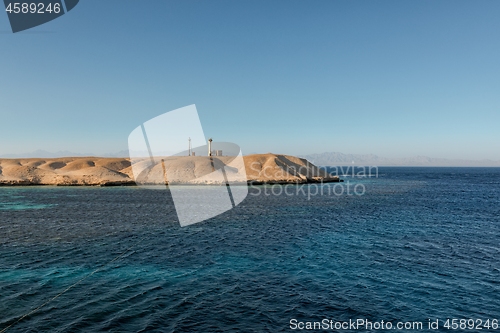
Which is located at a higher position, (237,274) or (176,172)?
(176,172)

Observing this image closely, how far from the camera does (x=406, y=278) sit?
66.2 feet

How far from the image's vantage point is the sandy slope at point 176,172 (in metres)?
103

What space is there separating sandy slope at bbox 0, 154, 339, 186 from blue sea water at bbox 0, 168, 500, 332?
68.5 metres

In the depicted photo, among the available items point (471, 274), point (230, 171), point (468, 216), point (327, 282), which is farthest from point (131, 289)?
point (230, 171)

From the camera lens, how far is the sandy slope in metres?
103

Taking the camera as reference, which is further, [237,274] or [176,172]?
[176,172]

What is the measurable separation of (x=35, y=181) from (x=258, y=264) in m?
106

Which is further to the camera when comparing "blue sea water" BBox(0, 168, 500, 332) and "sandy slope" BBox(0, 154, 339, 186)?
"sandy slope" BBox(0, 154, 339, 186)

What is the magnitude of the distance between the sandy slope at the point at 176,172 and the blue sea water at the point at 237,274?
68511 millimetres

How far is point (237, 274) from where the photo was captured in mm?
20578

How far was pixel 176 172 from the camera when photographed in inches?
4294

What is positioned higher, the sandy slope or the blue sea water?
the sandy slope

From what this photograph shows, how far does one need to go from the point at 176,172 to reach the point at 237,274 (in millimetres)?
91897

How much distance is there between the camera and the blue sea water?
49.2 feet
